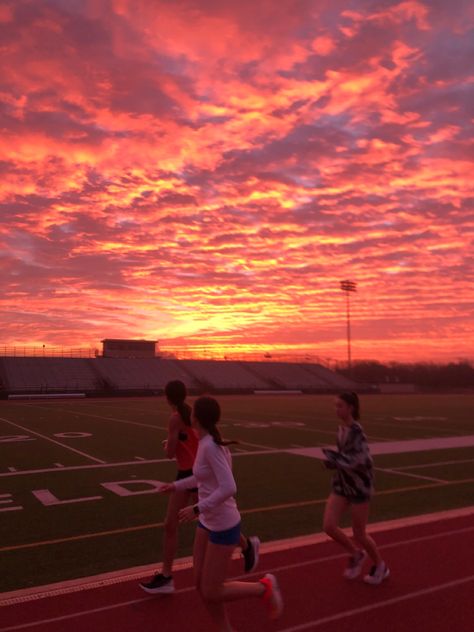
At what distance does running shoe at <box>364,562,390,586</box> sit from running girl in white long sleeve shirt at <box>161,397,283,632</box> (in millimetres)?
1676

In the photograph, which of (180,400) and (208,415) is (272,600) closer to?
(208,415)

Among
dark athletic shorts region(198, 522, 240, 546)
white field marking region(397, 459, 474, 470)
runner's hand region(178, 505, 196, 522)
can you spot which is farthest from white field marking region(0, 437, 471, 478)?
dark athletic shorts region(198, 522, 240, 546)

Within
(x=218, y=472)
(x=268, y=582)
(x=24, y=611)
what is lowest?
(x=24, y=611)

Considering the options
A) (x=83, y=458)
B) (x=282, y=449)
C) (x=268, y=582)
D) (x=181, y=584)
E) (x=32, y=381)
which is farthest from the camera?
(x=32, y=381)

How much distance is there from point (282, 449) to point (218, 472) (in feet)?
40.5

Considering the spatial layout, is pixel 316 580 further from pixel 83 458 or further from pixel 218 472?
pixel 83 458

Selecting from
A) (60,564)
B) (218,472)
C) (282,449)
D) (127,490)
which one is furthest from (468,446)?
(218,472)

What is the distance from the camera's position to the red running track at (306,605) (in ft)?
15.7

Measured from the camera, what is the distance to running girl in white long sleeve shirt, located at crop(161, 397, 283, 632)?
4.06 m

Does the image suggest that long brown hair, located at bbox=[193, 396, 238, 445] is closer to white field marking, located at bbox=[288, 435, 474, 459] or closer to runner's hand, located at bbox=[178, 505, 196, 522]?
runner's hand, located at bbox=[178, 505, 196, 522]

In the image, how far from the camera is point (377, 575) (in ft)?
18.5

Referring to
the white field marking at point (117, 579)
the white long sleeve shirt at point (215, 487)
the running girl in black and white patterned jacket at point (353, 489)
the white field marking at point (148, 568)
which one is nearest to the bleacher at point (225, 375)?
the white field marking at point (148, 568)

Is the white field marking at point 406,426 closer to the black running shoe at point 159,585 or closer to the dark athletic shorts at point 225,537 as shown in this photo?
the black running shoe at point 159,585

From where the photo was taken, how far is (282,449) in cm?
1609
